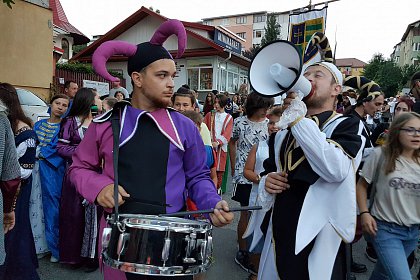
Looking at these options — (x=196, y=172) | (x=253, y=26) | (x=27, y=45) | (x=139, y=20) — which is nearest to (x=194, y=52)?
(x=139, y=20)

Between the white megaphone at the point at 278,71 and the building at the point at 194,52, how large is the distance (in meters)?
18.2

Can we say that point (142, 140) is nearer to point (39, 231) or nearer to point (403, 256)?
point (403, 256)

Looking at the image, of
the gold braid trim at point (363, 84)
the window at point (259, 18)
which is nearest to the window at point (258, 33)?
the window at point (259, 18)

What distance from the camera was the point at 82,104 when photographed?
398cm

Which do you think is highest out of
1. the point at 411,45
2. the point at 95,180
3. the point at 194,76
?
the point at 411,45

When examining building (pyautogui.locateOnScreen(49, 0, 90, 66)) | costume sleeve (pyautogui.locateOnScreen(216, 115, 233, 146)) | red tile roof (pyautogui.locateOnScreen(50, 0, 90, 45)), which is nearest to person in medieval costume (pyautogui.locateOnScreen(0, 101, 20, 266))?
costume sleeve (pyautogui.locateOnScreen(216, 115, 233, 146))

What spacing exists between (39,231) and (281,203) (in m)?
3.23

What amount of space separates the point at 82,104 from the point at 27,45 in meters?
8.28

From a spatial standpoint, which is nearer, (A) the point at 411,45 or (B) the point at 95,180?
(B) the point at 95,180

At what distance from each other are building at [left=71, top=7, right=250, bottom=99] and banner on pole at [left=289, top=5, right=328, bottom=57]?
496 inches

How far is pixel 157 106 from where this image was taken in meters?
2.10

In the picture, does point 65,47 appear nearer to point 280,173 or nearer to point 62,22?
point 62,22

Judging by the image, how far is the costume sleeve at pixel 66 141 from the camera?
3.85 meters

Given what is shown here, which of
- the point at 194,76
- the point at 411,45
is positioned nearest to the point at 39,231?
the point at 194,76
